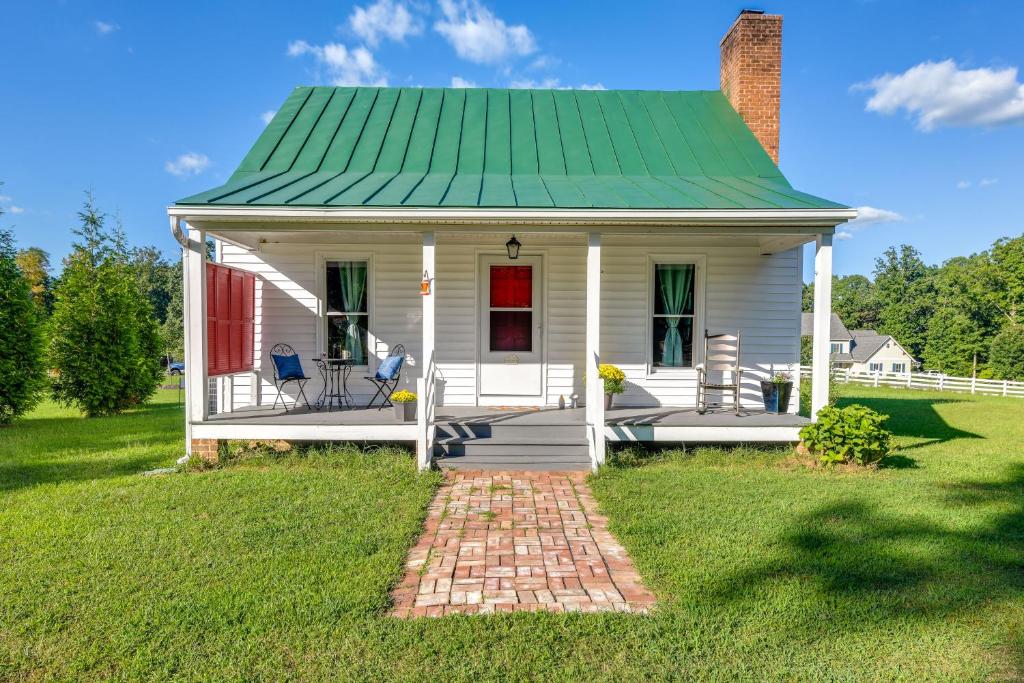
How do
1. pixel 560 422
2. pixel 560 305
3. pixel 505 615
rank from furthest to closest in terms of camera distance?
1. pixel 560 305
2. pixel 560 422
3. pixel 505 615

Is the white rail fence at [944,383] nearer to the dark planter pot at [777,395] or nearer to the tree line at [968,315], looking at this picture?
the tree line at [968,315]

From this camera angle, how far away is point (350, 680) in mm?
2807

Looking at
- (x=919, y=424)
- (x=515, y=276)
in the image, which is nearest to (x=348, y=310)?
(x=515, y=276)

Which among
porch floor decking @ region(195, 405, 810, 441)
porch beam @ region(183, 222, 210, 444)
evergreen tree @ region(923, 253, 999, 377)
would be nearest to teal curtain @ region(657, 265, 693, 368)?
porch floor decking @ region(195, 405, 810, 441)

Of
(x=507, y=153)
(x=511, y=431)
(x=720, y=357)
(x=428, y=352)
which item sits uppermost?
(x=507, y=153)

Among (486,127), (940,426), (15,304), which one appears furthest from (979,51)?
(15,304)

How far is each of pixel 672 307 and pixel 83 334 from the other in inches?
479

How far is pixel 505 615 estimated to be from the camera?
346 cm

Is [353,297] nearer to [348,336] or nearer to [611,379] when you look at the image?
[348,336]

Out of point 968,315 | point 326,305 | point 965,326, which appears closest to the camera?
point 326,305

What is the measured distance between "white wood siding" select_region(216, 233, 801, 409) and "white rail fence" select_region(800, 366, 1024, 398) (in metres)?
15.0

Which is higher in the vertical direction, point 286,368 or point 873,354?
point 286,368

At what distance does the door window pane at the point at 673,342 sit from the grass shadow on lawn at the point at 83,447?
7117mm

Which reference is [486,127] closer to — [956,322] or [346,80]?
[346,80]
